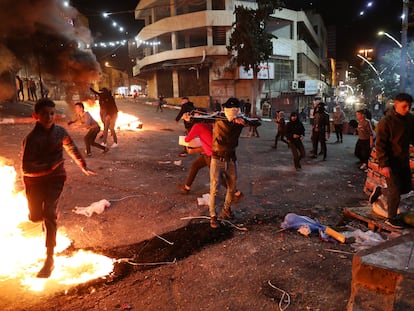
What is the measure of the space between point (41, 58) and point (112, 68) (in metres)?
39.8

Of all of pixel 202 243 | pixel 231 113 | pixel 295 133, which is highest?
pixel 231 113

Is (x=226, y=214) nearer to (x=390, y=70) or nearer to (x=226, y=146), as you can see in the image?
(x=226, y=146)

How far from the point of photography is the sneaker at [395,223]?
15.1 ft

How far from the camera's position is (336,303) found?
331cm

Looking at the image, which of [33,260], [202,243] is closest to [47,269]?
[33,260]

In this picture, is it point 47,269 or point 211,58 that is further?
point 211,58

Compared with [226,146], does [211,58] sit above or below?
above

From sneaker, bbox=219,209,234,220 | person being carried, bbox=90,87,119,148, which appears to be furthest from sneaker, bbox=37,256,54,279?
person being carried, bbox=90,87,119,148

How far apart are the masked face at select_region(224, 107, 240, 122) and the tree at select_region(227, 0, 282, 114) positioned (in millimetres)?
23392

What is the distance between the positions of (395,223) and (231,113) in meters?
2.68

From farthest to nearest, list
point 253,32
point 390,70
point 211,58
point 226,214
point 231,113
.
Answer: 1. point 211,58
2. point 390,70
3. point 253,32
4. point 226,214
5. point 231,113

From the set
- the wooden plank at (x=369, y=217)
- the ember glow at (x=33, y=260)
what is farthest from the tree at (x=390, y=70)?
the ember glow at (x=33, y=260)

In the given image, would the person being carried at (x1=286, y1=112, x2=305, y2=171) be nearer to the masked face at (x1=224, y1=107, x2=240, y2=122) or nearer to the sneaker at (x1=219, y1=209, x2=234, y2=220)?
the sneaker at (x1=219, y1=209, x2=234, y2=220)

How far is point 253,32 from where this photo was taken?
2695 centimetres
